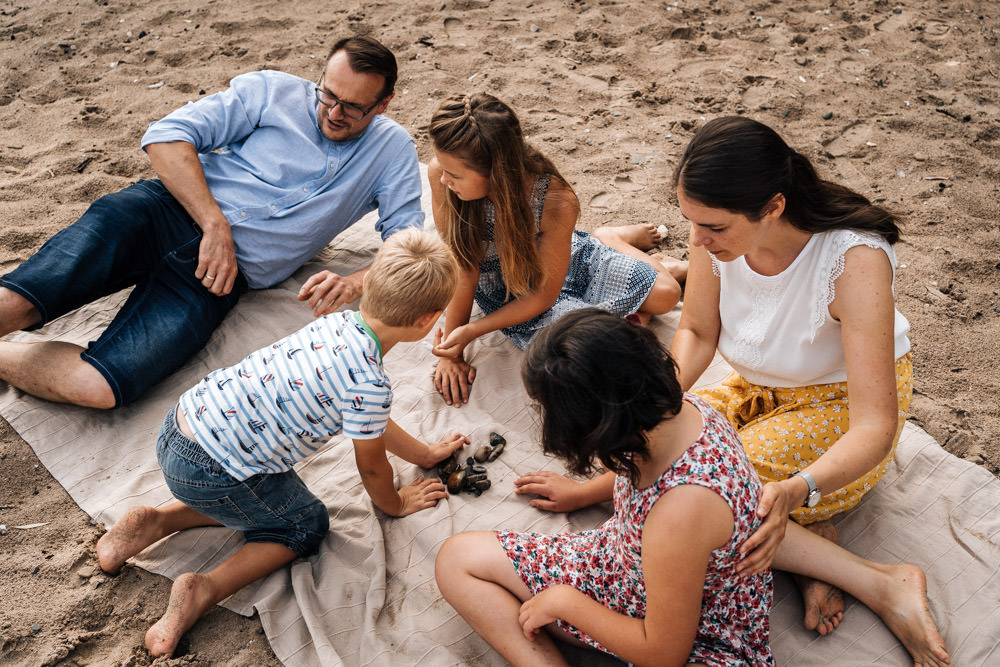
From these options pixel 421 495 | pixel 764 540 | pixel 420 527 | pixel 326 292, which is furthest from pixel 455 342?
pixel 764 540

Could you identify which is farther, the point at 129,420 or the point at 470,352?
the point at 470,352

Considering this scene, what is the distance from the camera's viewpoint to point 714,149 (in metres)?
1.93

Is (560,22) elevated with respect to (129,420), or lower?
elevated

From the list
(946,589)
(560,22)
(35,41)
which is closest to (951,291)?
(946,589)

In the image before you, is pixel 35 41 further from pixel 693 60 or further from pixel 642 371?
pixel 642 371

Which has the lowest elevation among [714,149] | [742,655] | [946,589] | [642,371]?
[946,589]

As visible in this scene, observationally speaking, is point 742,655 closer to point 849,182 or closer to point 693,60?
point 849,182

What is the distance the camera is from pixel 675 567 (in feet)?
5.30

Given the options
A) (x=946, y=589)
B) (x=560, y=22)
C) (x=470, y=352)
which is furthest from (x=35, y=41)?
(x=946, y=589)

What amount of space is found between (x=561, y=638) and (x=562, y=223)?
144 cm

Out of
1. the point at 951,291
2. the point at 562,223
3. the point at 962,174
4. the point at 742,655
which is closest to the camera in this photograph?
the point at 742,655

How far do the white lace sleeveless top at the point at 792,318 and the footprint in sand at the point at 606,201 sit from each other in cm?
157

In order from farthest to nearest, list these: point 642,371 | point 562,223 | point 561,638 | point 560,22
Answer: point 560,22 → point 562,223 → point 561,638 → point 642,371

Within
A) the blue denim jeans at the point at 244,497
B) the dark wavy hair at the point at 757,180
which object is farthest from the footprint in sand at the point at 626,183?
the blue denim jeans at the point at 244,497
